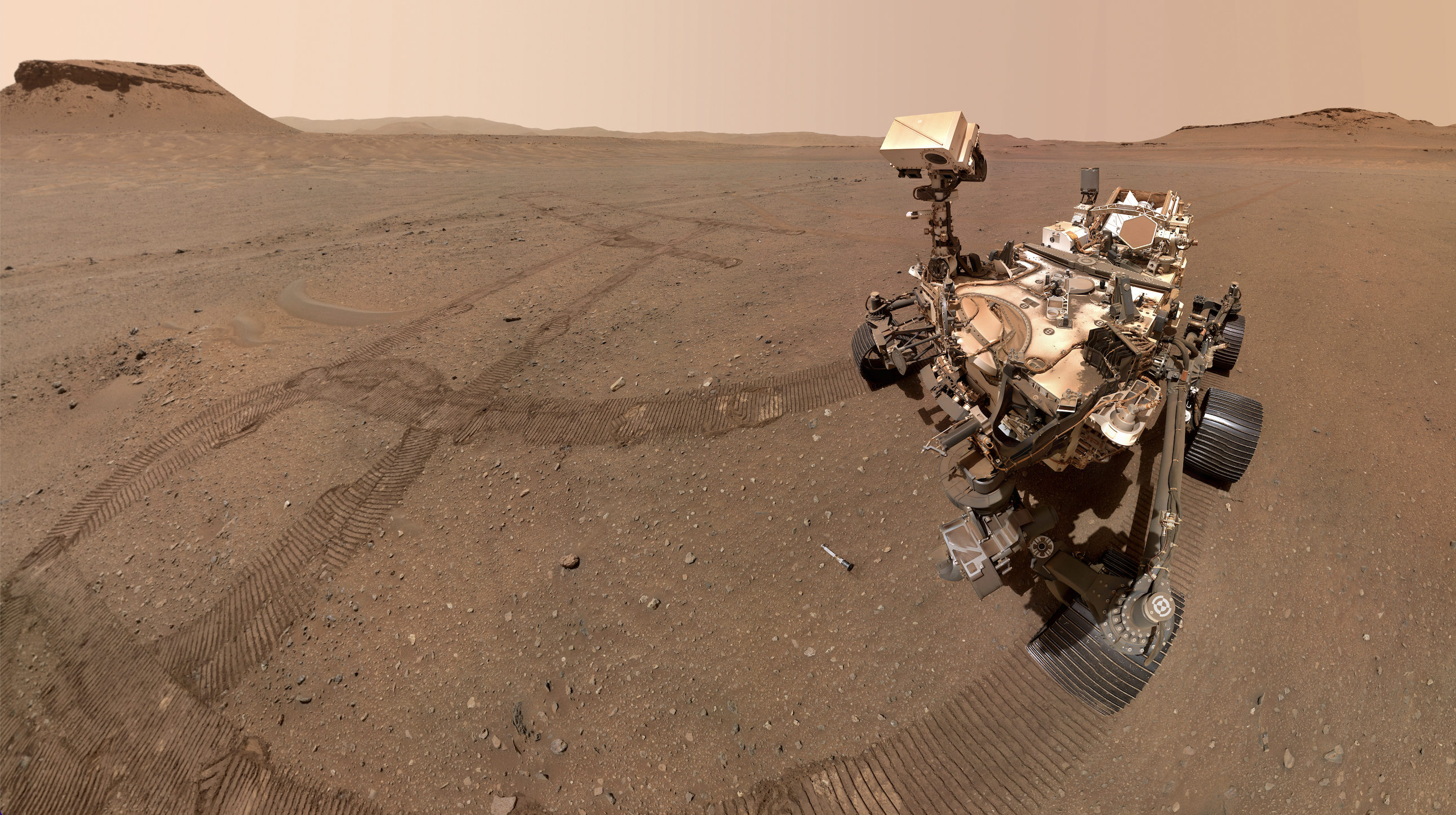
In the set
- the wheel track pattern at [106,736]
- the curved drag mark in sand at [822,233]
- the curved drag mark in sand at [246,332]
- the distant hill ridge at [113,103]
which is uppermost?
the distant hill ridge at [113,103]

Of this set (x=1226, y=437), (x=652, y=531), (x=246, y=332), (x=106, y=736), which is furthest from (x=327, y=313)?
(x=1226, y=437)

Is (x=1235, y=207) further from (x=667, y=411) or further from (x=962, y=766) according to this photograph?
(x=962, y=766)

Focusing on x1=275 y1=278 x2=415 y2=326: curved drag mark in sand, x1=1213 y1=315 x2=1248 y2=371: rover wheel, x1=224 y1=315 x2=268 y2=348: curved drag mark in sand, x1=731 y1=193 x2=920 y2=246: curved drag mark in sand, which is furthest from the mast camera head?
x1=224 y1=315 x2=268 y2=348: curved drag mark in sand

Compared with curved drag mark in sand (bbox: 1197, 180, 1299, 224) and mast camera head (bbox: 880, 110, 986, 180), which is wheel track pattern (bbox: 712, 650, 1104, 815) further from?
curved drag mark in sand (bbox: 1197, 180, 1299, 224)

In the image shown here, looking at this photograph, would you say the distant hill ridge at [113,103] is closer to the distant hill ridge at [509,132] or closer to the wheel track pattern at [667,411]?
the distant hill ridge at [509,132]

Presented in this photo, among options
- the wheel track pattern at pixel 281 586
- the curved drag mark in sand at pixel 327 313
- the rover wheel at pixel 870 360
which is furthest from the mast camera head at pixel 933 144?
the curved drag mark in sand at pixel 327 313

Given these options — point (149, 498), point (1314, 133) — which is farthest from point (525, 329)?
point (1314, 133)

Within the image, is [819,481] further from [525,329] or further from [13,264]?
[13,264]
